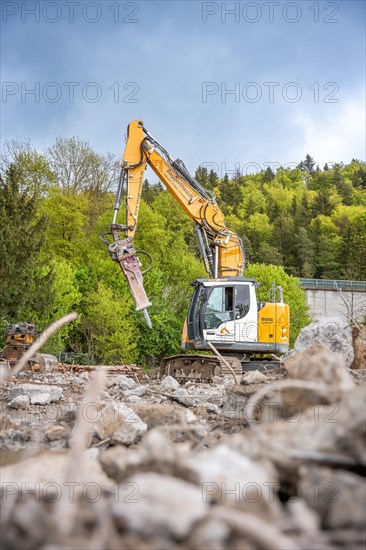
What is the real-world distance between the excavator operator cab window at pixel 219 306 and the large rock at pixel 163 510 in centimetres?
1274

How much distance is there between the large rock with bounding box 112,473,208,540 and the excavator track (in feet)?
38.6

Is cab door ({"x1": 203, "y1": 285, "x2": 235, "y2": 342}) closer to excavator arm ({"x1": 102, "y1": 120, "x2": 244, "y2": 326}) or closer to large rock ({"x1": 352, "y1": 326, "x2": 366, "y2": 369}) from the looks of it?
excavator arm ({"x1": 102, "y1": 120, "x2": 244, "y2": 326})

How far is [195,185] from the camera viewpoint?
1588cm

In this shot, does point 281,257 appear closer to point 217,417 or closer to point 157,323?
point 157,323

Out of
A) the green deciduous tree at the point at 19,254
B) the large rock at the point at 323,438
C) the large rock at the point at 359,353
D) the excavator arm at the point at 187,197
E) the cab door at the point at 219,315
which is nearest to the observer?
the large rock at the point at 323,438

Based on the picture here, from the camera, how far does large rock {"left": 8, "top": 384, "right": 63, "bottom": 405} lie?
9234 millimetres

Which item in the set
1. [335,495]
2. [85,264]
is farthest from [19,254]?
[335,495]

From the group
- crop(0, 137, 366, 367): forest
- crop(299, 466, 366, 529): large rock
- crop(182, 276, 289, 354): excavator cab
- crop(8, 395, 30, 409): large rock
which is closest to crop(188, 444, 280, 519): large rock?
crop(299, 466, 366, 529): large rock

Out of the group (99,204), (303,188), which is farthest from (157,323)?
(303,188)

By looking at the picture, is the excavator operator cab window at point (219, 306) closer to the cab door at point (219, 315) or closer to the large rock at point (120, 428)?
the cab door at point (219, 315)

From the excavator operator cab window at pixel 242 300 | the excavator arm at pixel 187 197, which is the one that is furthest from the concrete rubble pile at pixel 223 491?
the excavator arm at pixel 187 197

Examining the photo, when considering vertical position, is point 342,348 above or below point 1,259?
below

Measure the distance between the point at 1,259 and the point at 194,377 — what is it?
13585 mm

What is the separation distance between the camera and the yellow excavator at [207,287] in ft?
47.4
